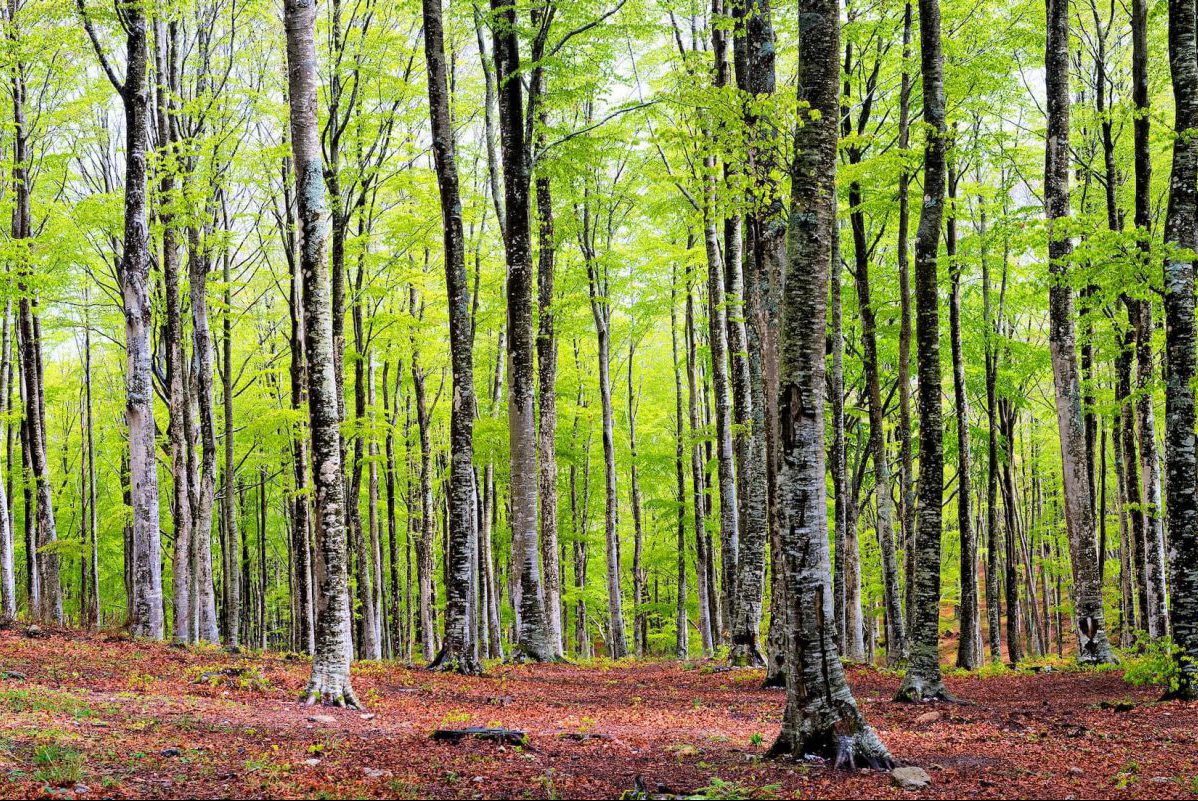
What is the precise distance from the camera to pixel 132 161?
48.9ft

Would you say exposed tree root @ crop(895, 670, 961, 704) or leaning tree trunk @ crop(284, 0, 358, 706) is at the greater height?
leaning tree trunk @ crop(284, 0, 358, 706)

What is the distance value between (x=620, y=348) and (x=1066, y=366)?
18342 mm

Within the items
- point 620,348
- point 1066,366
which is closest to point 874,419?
point 1066,366

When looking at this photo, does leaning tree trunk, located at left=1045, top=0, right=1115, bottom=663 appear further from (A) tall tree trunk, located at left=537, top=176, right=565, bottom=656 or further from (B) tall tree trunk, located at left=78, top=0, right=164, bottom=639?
(B) tall tree trunk, located at left=78, top=0, right=164, bottom=639

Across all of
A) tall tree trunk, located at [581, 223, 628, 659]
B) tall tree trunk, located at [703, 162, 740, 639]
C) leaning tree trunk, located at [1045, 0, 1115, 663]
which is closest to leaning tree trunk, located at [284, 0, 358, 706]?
tall tree trunk, located at [703, 162, 740, 639]

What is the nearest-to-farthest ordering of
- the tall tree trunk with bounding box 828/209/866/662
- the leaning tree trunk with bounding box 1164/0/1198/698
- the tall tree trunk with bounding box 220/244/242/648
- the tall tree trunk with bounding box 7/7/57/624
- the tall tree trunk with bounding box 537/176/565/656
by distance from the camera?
the leaning tree trunk with bounding box 1164/0/1198/698, the tall tree trunk with bounding box 828/209/866/662, the tall tree trunk with bounding box 537/176/565/656, the tall tree trunk with bounding box 7/7/57/624, the tall tree trunk with bounding box 220/244/242/648

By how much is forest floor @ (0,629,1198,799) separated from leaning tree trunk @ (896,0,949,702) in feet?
2.14

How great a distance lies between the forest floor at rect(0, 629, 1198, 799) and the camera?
227 inches

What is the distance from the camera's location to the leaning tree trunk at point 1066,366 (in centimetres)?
1433

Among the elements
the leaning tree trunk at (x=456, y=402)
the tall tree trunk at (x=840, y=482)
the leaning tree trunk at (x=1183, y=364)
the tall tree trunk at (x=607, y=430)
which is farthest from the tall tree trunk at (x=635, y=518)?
the leaning tree trunk at (x=1183, y=364)

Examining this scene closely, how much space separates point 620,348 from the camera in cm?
3173

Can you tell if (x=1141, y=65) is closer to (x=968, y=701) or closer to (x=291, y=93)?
(x=968, y=701)

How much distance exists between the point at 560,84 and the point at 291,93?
8837mm

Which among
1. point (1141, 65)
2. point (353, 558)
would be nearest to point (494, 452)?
point (353, 558)
